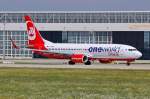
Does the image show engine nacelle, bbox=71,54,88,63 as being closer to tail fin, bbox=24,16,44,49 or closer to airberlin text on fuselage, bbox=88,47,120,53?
airberlin text on fuselage, bbox=88,47,120,53

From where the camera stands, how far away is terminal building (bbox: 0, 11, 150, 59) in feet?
432

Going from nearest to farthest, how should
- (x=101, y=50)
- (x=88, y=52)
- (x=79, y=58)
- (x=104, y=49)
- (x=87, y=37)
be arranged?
(x=104, y=49)
(x=101, y=50)
(x=79, y=58)
(x=88, y=52)
(x=87, y=37)

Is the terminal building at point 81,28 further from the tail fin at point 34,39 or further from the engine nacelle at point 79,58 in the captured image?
the engine nacelle at point 79,58

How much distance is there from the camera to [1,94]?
31.1 meters

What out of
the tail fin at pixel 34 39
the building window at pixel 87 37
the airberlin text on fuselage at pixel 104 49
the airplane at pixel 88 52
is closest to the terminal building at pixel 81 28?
the building window at pixel 87 37

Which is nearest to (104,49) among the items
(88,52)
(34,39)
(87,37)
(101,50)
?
(101,50)

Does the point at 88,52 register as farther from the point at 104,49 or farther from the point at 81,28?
the point at 81,28

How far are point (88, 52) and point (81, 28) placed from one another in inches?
1373

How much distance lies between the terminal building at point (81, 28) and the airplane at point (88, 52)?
29265mm

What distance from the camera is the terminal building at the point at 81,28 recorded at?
131625 mm

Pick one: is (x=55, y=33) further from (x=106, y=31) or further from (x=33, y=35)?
(x=33, y=35)

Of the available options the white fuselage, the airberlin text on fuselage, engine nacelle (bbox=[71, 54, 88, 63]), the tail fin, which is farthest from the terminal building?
engine nacelle (bbox=[71, 54, 88, 63])

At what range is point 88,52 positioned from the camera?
322 ft

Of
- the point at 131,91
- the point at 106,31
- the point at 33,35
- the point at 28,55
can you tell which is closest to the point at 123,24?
the point at 106,31
